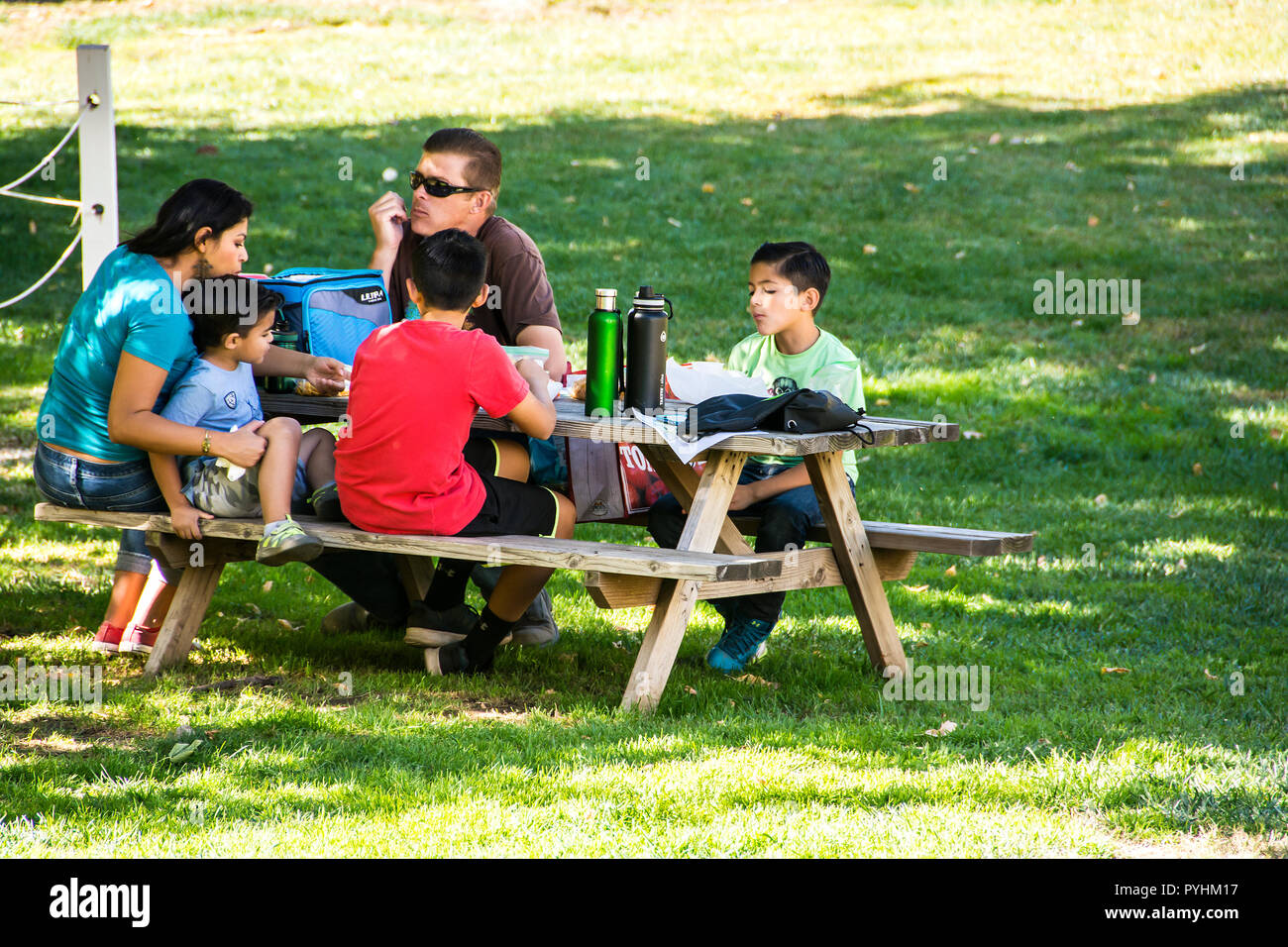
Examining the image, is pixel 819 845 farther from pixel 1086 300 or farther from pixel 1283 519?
pixel 1086 300

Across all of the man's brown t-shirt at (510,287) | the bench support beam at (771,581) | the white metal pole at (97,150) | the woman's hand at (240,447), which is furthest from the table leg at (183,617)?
the white metal pole at (97,150)

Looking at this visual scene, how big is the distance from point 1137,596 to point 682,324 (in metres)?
5.17

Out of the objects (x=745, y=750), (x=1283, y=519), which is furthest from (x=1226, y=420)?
(x=745, y=750)

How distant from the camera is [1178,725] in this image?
15.3ft

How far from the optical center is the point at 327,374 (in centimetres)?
518

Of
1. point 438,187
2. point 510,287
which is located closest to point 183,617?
point 510,287

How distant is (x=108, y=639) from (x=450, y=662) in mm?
1307

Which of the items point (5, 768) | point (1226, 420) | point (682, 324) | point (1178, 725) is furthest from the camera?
point (682, 324)

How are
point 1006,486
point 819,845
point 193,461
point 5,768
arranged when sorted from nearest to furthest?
point 819,845
point 5,768
point 193,461
point 1006,486

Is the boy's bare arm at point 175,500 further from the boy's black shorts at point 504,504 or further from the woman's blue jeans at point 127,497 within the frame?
the boy's black shorts at point 504,504

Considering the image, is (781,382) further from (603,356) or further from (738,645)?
(738,645)

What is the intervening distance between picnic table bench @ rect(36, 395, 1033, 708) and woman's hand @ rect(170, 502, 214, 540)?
32mm

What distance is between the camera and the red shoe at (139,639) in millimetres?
5328

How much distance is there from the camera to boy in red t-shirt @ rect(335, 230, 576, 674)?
175 inches
